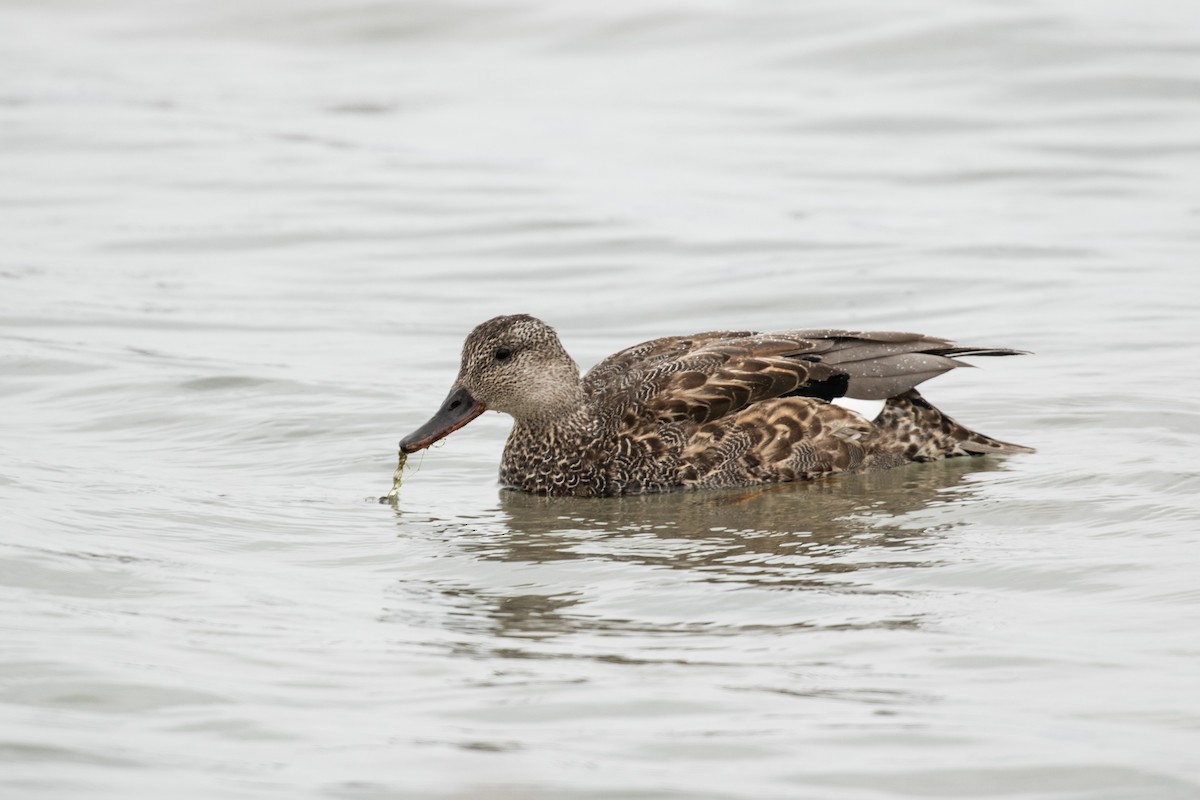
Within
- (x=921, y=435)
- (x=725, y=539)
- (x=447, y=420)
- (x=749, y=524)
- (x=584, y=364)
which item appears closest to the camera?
(x=725, y=539)

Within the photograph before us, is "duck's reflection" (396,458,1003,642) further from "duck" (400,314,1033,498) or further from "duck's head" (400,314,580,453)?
"duck's head" (400,314,580,453)

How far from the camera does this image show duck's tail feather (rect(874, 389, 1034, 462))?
10.1 metres

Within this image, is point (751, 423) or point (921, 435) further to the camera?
point (921, 435)

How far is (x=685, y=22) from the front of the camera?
24281mm

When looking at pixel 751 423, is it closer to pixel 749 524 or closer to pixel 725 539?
pixel 749 524

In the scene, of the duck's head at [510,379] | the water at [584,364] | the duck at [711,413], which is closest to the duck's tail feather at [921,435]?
the duck at [711,413]

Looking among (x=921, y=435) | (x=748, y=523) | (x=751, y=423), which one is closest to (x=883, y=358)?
(x=921, y=435)

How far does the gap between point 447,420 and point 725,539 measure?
175cm

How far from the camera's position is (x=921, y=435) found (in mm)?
10094

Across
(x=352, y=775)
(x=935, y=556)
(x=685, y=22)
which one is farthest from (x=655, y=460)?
(x=685, y=22)

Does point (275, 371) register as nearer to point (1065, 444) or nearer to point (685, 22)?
point (1065, 444)

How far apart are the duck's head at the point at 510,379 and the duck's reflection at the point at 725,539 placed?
452mm

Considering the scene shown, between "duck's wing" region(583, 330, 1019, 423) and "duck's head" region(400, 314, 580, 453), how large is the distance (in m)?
0.21

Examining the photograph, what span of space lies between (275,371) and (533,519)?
133 inches
